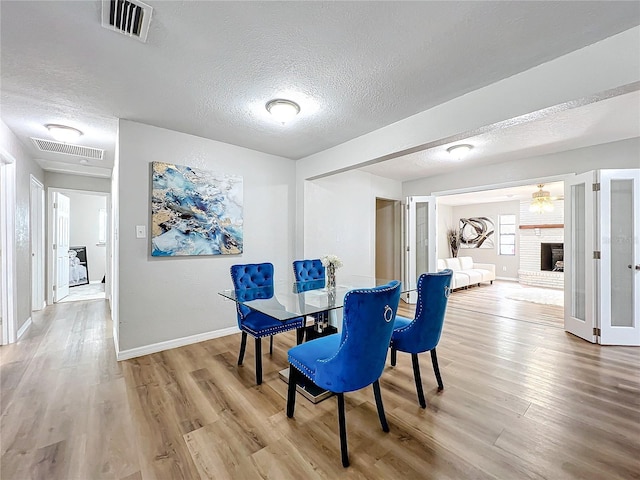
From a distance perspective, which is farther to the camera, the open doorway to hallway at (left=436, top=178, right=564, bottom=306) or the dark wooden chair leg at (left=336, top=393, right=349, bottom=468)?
the open doorway to hallway at (left=436, top=178, right=564, bottom=306)

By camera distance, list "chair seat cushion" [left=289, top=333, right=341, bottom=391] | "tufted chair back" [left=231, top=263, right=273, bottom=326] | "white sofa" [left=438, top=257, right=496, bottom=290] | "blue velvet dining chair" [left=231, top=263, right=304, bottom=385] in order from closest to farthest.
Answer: "chair seat cushion" [left=289, top=333, right=341, bottom=391] → "blue velvet dining chair" [left=231, top=263, right=304, bottom=385] → "tufted chair back" [left=231, top=263, right=273, bottom=326] → "white sofa" [left=438, top=257, right=496, bottom=290]

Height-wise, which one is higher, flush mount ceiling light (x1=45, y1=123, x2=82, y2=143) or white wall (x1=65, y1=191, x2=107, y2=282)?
flush mount ceiling light (x1=45, y1=123, x2=82, y2=143)

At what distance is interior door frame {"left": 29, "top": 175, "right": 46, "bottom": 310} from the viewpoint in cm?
435

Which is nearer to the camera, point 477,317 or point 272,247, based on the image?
point 272,247

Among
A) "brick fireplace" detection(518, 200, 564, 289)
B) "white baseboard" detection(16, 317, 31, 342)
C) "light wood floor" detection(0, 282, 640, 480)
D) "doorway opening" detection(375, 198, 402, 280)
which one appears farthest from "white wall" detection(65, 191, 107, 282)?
"brick fireplace" detection(518, 200, 564, 289)

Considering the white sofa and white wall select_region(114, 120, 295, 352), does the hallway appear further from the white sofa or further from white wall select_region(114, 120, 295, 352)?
the white sofa

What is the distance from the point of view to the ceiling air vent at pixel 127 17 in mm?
1464

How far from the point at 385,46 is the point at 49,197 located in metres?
6.04

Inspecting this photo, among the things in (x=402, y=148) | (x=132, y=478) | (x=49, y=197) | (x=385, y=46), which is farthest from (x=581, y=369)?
(x=49, y=197)

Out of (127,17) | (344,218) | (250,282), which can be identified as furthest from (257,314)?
(344,218)

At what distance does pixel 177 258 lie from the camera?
3211 mm

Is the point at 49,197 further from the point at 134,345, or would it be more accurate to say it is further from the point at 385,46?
the point at 385,46

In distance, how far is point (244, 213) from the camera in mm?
3762

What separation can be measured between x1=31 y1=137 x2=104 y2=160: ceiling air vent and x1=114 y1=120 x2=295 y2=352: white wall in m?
1.44
